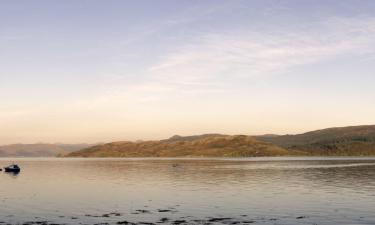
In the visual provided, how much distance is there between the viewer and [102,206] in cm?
8681

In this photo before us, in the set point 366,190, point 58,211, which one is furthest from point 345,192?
point 58,211

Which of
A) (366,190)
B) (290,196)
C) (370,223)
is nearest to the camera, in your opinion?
(370,223)

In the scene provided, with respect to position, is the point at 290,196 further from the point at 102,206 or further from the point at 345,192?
the point at 102,206

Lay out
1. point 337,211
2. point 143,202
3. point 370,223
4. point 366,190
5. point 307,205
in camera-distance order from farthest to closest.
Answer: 1. point 366,190
2. point 143,202
3. point 307,205
4. point 337,211
5. point 370,223

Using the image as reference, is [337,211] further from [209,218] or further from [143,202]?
[143,202]

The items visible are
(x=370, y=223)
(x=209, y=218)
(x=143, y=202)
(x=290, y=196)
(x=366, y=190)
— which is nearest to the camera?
(x=370, y=223)

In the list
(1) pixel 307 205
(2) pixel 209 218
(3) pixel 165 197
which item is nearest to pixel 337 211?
(1) pixel 307 205

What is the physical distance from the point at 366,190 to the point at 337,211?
36229mm

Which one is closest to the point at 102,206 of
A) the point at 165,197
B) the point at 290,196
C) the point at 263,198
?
the point at 165,197

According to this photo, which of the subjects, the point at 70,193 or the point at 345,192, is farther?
the point at 70,193

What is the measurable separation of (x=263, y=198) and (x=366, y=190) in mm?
28063

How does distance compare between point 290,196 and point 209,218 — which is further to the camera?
point 290,196

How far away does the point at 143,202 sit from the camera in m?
91.9

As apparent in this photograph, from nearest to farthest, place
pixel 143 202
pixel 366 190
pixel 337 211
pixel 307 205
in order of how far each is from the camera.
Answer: pixel 337 211 < pixel 307 205 < pixel 143 202 < pixel 366 190
